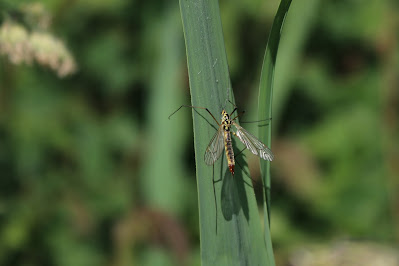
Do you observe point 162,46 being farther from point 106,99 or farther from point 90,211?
point 90,211

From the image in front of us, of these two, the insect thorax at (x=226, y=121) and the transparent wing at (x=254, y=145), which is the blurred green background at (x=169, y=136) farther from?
the insect thorax at (x=226, y=121)

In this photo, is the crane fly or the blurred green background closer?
the crane fly

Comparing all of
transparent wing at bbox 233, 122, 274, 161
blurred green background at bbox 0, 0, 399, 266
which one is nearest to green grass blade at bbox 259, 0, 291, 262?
transparent wing at bbox 233, 122, 274, 161

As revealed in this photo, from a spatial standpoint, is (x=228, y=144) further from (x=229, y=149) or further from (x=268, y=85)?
(x=268, y=85)

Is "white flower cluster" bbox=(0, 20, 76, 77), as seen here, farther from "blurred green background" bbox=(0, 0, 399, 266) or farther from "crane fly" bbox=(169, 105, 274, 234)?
"blurred green background" bbox=(0, 0, 399, 266)

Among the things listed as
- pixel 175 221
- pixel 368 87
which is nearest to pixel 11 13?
pixel 175 221

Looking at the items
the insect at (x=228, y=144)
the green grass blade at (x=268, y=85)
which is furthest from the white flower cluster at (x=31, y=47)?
the green grass blade at (x=268, y=85)
